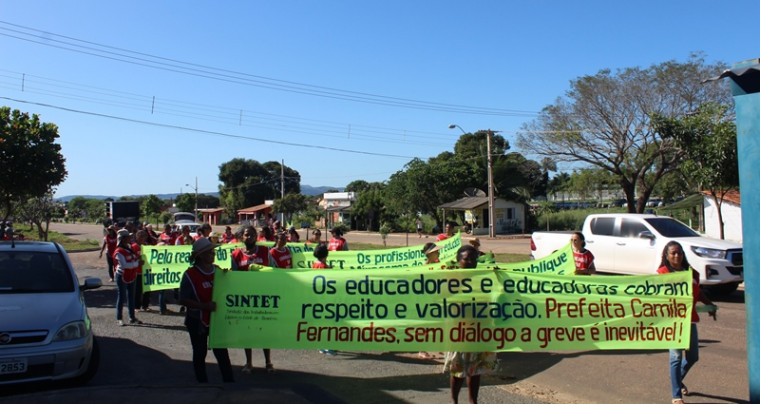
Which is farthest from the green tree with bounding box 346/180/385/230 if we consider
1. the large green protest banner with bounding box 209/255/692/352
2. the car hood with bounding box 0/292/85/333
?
the large green protest banner with bounding box 209/255/692/352

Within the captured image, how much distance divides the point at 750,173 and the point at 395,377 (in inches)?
164

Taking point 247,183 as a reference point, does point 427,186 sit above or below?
below

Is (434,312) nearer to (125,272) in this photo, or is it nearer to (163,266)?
(125,272)

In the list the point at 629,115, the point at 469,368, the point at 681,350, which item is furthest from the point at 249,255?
the point at 629,115

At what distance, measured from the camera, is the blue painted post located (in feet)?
14.0

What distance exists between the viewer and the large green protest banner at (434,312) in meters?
5.45

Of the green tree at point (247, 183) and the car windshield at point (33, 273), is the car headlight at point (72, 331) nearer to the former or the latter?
the car windshield at point (33, 273)

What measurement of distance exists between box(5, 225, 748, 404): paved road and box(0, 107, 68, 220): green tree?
35.7 ft

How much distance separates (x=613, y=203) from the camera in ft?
297

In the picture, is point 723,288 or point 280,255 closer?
point 280,255

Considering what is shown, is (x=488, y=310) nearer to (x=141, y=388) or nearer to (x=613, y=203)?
(x=141, y=388)

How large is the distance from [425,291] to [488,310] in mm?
623

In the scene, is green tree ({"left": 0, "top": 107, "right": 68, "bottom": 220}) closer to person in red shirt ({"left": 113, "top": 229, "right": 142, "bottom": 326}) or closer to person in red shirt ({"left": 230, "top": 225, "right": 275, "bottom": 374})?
person in red shirt ({"left": 113, "top": 229, "right": 142, "bottom": 326})

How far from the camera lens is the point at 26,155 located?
17125mm
